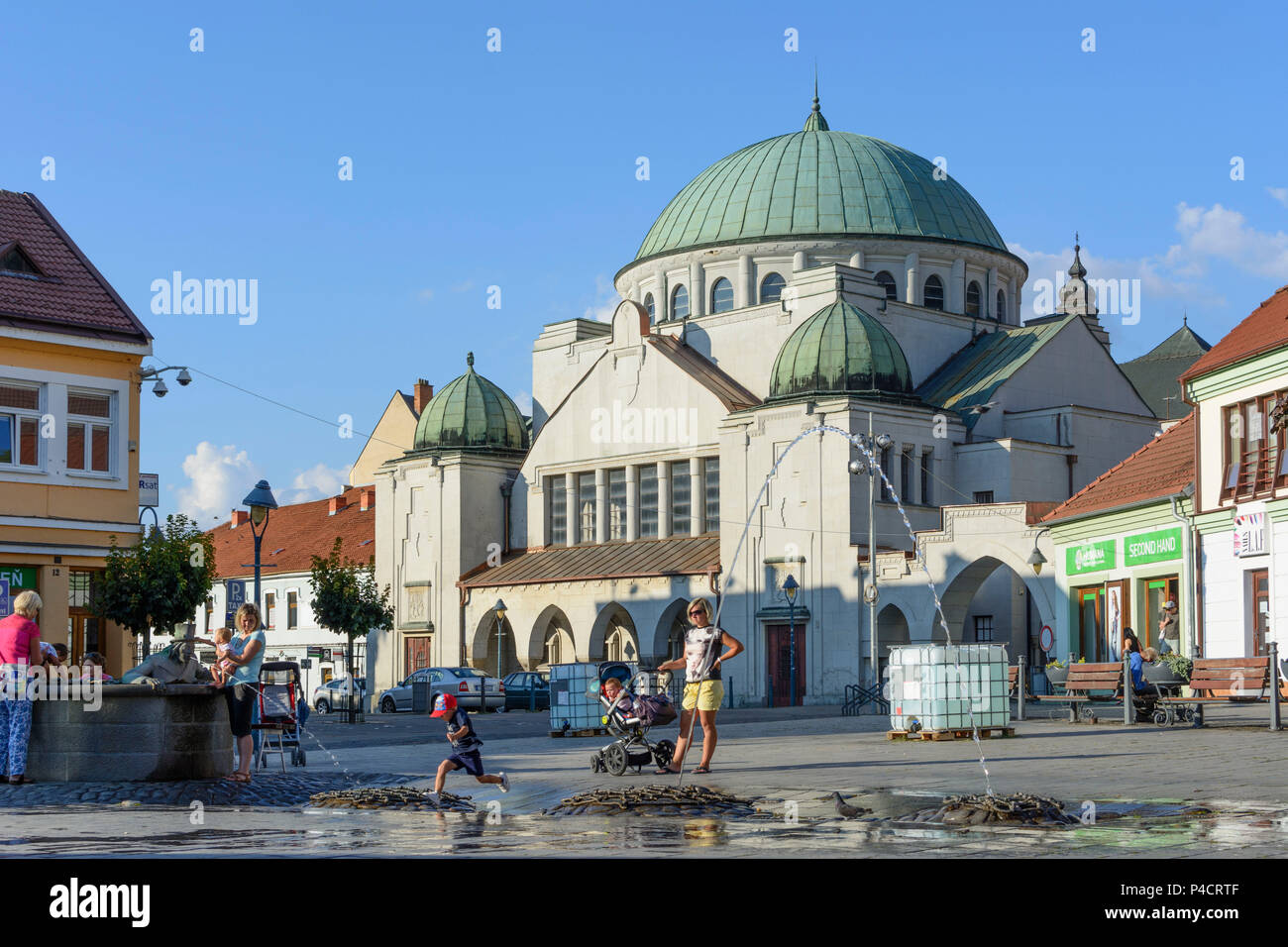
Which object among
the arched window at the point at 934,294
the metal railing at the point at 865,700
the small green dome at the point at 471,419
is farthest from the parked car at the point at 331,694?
the arched window at the point at 934,294

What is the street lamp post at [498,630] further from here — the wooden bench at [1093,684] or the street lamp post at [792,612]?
the wooden bench at [1093,684]

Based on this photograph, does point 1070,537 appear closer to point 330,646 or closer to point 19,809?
point 19,809

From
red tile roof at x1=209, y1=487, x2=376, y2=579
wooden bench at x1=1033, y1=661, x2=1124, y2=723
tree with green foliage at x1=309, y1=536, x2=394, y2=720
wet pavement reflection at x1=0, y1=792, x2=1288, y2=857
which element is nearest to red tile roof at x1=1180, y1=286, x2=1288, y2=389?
wooden bench at x1=1033, y1=661, x2=1124, y2=723

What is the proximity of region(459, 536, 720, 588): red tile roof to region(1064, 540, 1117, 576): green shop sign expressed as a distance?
15.8 meters

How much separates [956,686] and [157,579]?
715 inches

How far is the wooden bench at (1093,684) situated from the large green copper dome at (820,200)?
38.5 metres

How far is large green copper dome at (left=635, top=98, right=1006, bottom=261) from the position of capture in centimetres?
6366

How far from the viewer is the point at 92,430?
30.6 m

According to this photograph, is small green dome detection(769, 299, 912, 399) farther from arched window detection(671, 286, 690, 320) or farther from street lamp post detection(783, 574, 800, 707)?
arched window detection(671, 286, 690, 320)

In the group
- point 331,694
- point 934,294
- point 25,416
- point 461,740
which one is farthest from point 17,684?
point 934,294

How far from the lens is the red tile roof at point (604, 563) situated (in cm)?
5703
